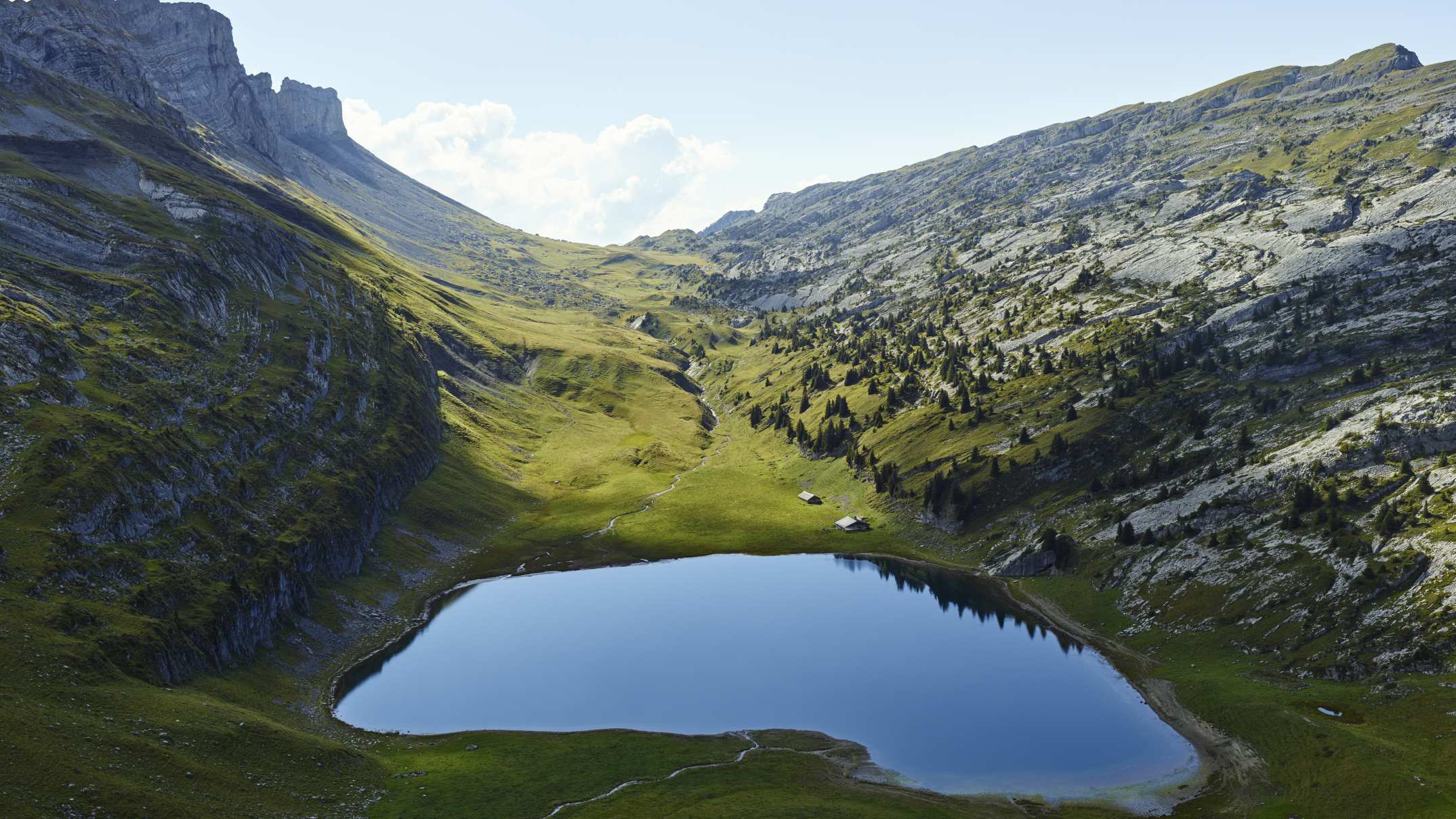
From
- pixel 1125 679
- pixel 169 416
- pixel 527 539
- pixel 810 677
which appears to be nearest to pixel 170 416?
pixel 169 416

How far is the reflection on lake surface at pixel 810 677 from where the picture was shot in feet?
282

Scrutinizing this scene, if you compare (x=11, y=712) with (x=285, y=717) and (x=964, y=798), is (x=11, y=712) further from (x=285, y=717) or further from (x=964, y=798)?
(x=964, y=798)

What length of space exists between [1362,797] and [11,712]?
106788mm

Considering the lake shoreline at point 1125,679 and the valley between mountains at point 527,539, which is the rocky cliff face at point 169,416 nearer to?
the valley between mountains at point 527,539

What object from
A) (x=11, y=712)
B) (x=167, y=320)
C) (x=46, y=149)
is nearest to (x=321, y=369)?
(x=167, y=320)

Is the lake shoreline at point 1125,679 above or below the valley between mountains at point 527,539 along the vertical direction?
below

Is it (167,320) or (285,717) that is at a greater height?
(167,320)

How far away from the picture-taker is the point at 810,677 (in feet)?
353

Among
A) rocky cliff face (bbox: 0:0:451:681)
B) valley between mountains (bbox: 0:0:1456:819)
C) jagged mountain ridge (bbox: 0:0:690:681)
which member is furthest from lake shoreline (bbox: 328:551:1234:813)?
jagged mountain ridge (bbox: 0:0:690:681)

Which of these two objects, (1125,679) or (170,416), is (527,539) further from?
(1125,679)

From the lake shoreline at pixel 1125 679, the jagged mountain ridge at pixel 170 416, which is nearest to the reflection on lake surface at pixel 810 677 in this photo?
the lake shoreline at pixel 1125 679

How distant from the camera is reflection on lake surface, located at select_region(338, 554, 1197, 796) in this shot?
86.1 metres

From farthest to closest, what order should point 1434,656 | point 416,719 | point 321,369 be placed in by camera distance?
point 321,369 → point 416,719 → point 1434,656

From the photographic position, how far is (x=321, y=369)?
172m
